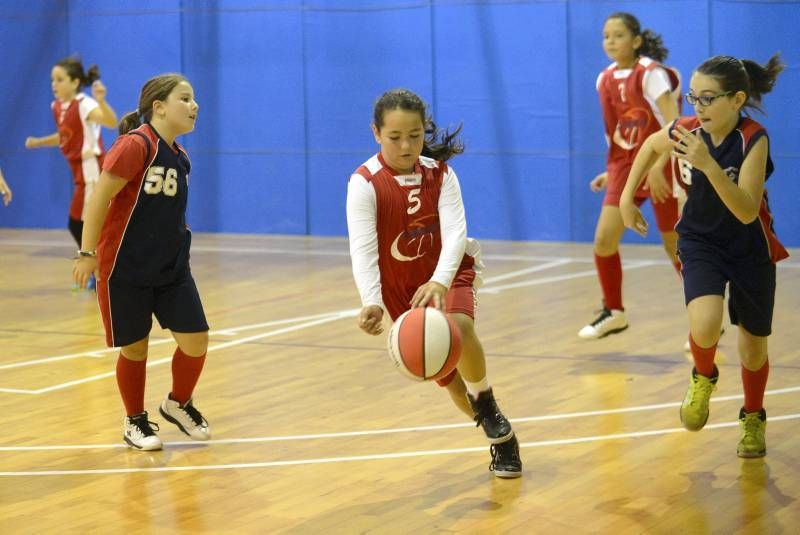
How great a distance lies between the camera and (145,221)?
15.9 feet

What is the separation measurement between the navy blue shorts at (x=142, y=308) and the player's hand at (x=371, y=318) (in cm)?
113

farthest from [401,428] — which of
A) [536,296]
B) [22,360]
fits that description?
[536,296]

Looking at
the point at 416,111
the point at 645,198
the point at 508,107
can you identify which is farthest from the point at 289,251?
the point at 416,111

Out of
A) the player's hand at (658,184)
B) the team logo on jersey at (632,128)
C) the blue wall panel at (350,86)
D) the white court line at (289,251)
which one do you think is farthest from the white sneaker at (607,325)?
the blue wall panel at (350,86)

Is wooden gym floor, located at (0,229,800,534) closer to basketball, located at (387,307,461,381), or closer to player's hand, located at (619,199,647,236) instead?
basketball, located at (387,307,461,381)

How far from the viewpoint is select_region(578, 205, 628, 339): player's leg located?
6.82 m

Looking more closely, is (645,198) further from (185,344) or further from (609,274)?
(185,344)

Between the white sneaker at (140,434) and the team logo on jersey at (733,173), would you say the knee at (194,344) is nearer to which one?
the white sneaker at (140,434)

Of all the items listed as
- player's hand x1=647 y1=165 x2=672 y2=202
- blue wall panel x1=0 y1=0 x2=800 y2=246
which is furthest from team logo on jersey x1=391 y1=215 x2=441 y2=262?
blue wall panel x1=0 y1=0 x2=800 y2=246

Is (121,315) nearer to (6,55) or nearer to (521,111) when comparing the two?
(521,111)

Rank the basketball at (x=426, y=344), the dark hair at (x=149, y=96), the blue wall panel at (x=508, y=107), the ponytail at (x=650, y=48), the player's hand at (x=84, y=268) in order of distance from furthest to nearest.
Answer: the blue wall panel at (x=508, y=107), the ponytail at (x=650, y=48), the dark hair at (x=149, y=96), the player's hand at (x=84, y=268), the basketball at (x=426, y=344)

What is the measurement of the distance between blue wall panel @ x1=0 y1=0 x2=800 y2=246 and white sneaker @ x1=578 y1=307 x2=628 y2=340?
4493 mm

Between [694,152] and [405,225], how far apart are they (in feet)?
3.15

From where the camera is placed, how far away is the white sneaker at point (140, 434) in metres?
4.93
